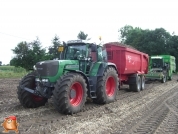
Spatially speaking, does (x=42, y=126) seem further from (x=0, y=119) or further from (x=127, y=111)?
(x=127, y=111)

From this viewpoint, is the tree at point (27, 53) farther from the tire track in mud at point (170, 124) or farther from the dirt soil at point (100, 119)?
the tire track in mud at point (170, 124)

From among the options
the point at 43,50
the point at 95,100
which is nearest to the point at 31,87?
the point at 95,100

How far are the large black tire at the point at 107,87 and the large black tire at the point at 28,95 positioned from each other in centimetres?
206

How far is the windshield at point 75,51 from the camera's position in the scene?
836cm

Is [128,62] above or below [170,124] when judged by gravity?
above

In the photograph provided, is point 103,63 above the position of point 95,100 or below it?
above

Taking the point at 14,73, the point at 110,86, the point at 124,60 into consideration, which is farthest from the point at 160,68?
the point at 14,73

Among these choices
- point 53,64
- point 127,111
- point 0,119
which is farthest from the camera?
point 127,111

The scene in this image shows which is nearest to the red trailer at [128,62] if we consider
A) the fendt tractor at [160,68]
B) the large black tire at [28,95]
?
the large black tire at [28,95]

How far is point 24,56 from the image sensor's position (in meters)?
45.3

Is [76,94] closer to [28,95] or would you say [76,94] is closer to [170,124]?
[28,95]

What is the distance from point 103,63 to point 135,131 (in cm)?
377

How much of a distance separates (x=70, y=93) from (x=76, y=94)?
37 cm

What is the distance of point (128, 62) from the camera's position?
11.8 m
